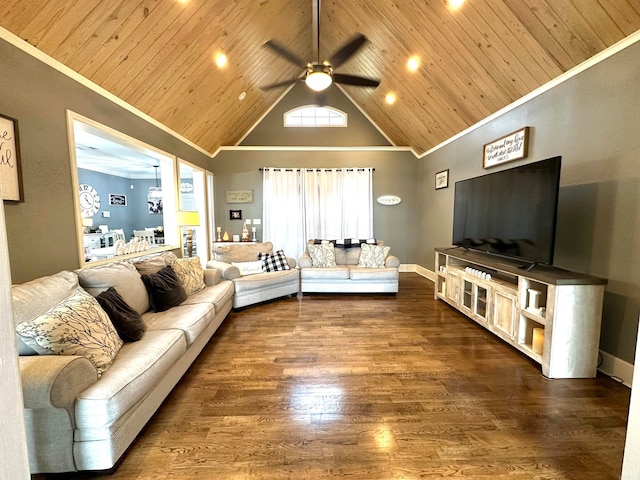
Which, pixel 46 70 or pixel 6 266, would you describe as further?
pixel 46 70

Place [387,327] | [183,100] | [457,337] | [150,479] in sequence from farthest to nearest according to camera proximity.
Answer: [183,100]
[387,327]
[457,337]
[150,479]

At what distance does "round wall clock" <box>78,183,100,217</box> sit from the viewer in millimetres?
7414

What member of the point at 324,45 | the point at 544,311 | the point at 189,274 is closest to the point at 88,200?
the point at 189,274

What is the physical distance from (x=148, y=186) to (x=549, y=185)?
34.6 ft

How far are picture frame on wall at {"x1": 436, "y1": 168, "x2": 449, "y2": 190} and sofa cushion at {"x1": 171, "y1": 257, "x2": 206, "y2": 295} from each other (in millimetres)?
4298

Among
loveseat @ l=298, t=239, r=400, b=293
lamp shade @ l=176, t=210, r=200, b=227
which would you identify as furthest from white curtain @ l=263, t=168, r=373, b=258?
lamp shade @ l=176, t=210, r=200, b=227

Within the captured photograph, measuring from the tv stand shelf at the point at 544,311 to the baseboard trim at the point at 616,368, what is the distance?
0.50ft

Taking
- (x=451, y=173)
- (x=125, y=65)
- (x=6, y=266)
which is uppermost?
(x=125, y=65)

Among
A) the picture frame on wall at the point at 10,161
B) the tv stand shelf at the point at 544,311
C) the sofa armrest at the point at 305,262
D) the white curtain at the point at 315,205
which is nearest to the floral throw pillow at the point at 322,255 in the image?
the sofa armrest at the point at 305,262

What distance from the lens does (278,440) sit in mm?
1681

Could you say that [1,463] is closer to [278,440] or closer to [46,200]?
[278,440]

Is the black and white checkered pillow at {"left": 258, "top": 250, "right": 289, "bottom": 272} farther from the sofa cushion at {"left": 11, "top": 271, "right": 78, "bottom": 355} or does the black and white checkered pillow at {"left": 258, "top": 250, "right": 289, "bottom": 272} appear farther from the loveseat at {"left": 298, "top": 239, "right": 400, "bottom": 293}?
the sofa cushion at {"left": 11, "top": 271, "right": 78, "bottom": 355}

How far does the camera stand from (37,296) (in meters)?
1.75

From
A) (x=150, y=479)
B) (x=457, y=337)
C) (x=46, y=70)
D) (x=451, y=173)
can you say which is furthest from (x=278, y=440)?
Answer: (x=451, y=173)
